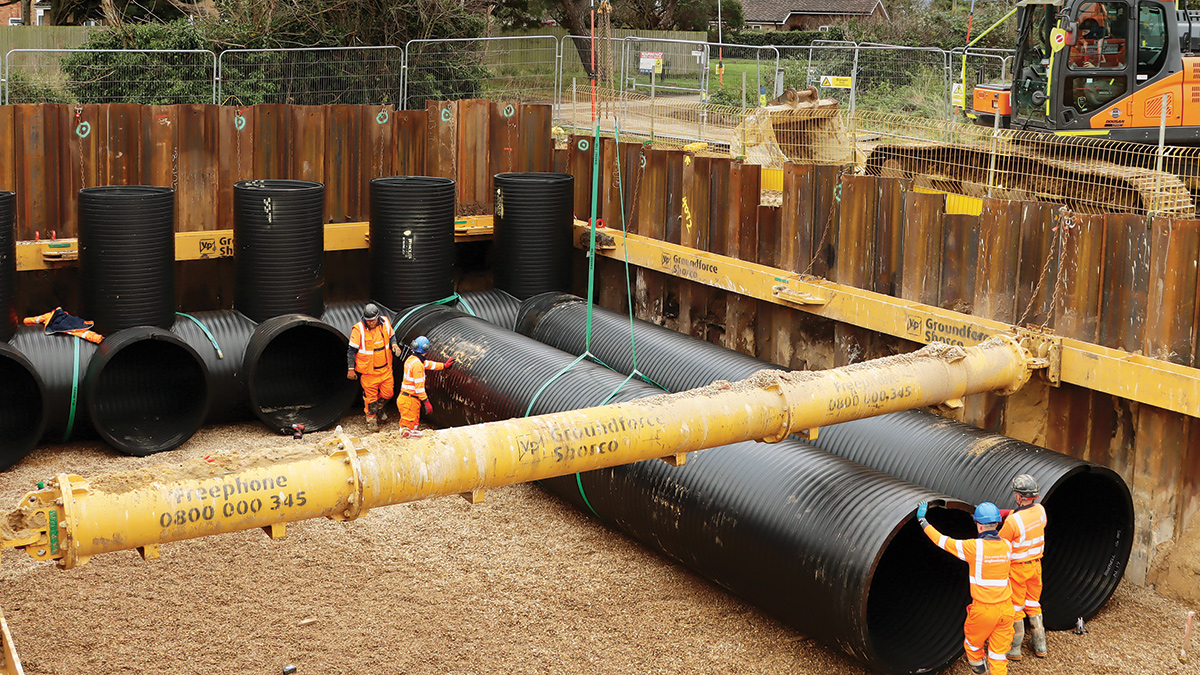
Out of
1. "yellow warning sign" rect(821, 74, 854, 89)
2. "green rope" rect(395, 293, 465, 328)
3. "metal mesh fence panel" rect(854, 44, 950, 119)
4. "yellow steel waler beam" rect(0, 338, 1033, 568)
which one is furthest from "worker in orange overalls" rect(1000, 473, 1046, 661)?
"metal mesh fence panel" rect(854, 44, 950, 119)

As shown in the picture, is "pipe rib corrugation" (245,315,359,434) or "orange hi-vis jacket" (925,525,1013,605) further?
"pipe rib corrugation" (245,315,359,434)

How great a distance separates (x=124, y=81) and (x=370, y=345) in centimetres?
1171

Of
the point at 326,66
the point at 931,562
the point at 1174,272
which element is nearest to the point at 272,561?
the point at 931,562

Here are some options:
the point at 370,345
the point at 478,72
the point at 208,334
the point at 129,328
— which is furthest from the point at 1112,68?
the point at 478,72

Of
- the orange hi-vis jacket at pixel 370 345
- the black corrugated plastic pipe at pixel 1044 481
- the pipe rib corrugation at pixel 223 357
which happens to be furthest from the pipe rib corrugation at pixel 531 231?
the black corrugated plastic pipe at pixel 1044 481

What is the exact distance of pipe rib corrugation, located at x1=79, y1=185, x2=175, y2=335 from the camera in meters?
Answer: 11.8

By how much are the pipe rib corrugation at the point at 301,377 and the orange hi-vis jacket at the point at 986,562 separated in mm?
7689

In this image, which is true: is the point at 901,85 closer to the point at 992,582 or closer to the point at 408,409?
the point at 408,409

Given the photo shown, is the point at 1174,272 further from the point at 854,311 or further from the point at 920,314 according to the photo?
the point at 854,311

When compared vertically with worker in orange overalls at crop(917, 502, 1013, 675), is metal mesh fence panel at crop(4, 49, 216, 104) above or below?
above

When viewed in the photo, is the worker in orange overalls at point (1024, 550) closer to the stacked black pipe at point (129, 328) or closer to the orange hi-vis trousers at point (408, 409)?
the orange hi-vis trousers at point (408, 409)

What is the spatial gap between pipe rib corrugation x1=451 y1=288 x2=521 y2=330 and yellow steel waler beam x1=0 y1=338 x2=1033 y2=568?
21.2ft

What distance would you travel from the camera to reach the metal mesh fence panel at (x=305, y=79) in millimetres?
20391

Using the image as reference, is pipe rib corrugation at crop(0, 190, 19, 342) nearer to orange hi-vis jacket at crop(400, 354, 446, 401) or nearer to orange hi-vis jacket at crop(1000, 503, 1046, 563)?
orange hi-vis jacket at crop(400, 354, 446, 401)
